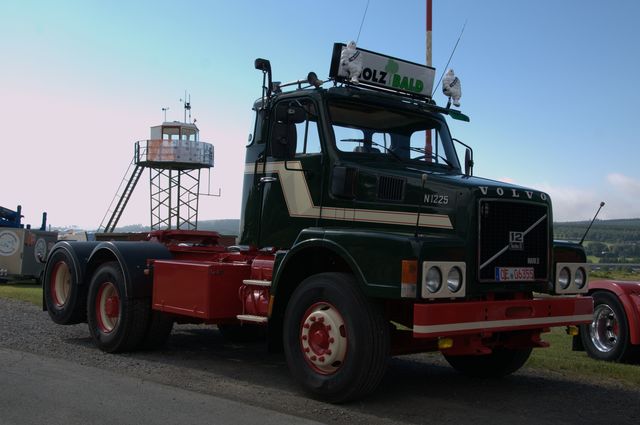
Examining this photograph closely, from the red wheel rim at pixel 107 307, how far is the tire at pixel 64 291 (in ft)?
Answer: 1.77

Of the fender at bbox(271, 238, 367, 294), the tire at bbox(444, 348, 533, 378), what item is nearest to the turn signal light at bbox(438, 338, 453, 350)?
the fender at bbox(271, 238, 367, 294)

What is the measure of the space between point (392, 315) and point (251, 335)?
14.2ft

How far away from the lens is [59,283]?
10445mm

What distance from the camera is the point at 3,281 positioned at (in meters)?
25.2

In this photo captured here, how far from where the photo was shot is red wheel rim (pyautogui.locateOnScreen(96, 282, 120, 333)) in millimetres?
9234

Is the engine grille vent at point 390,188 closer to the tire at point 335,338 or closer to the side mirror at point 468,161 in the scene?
the tire at point 335,338

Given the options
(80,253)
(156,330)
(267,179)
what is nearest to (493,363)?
(267,179)

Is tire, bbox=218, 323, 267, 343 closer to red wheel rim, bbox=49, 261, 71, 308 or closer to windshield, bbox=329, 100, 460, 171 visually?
red wheel rim, bbox=49, 261, 71, 308

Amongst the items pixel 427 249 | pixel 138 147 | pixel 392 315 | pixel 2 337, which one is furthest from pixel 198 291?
pixel 138 147

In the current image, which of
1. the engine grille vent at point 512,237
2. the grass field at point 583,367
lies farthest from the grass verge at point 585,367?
the engine grille vent at point 512,237

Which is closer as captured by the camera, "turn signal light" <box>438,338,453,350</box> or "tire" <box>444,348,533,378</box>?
"turn signal light" <box>438,338,453,350</box>

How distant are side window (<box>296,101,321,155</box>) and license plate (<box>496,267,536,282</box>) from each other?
2335 millimetres

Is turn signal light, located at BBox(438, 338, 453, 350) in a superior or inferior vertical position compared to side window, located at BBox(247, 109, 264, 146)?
inferior

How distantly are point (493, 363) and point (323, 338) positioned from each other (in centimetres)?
245
